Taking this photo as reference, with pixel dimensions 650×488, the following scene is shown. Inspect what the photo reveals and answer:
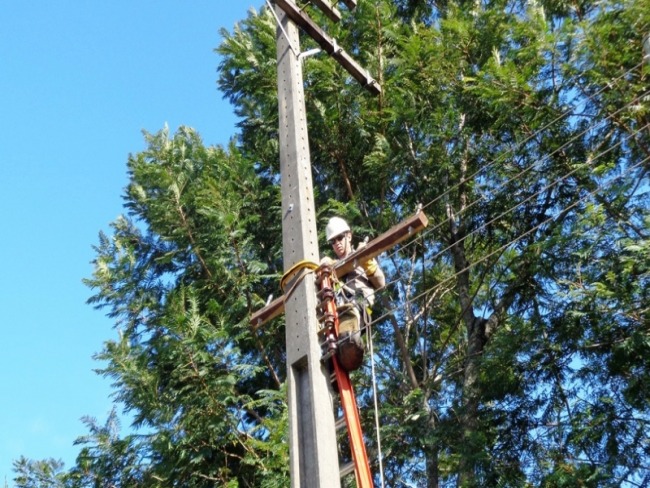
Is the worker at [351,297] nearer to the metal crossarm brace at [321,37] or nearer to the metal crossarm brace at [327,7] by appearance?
the metal crossarm brace at [321,37]

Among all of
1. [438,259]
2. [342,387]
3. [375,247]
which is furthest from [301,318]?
[438,259]

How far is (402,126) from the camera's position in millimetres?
10953

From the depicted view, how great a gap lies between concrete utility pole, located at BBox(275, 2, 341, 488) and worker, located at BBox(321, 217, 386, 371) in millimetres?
166

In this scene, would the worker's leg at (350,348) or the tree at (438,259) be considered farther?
the tree at (438,259)

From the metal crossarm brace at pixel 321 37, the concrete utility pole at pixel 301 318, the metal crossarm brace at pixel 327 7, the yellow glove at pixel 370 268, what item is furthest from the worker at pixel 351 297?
the metal crossarm brace at pixel 327 7

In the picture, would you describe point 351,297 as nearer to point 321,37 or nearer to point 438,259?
point 321,37

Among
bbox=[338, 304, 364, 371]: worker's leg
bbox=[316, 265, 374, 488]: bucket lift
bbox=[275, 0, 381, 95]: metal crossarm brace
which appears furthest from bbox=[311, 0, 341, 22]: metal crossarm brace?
bbox=[338, 304, 364, 371]: worker's leg

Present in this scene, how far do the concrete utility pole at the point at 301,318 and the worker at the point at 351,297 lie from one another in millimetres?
166

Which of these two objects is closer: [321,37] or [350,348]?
[350,348]

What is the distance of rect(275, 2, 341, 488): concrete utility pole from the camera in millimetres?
4441

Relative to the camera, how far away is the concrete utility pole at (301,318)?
14.6 ft

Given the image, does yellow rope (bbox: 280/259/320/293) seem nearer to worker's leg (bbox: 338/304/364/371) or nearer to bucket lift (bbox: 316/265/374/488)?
bucket lift (bbox: 316/265/374/488)

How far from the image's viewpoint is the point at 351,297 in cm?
543

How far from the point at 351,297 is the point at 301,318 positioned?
54cm
